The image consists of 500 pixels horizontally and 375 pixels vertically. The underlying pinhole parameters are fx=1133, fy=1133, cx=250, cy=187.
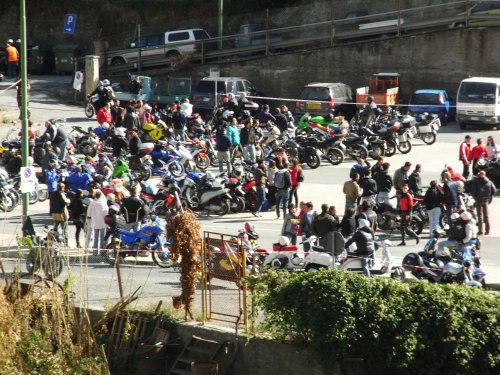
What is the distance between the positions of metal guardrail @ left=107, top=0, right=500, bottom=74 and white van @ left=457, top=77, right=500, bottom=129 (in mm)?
4449

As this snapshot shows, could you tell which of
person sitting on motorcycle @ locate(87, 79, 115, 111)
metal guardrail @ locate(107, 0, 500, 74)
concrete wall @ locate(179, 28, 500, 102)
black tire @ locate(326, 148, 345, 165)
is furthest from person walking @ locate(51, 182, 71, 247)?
metal guardrail @ locate(107, 0, 500, 74)

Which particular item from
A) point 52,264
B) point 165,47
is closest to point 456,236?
point 52,264

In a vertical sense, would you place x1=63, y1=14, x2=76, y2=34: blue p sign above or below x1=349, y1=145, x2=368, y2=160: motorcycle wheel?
above

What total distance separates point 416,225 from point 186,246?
8201mm

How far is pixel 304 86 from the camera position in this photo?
143 ft

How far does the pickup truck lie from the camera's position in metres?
47.6

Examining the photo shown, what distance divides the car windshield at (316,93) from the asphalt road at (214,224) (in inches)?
169

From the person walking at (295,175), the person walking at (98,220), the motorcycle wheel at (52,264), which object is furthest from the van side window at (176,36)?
the motorcycle wheel at (52,264)

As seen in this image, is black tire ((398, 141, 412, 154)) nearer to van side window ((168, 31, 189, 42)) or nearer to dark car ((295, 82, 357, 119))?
dark car ((295, 82, 357, 119))

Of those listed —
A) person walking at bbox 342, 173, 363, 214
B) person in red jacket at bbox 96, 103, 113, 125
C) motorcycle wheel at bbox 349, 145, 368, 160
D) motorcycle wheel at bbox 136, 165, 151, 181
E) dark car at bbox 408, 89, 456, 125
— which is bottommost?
person walking at bbox 342, 173, 363, 214

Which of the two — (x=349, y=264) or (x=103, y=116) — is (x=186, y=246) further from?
(x=103, y=116)

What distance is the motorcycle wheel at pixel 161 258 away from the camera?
2231 centimetres

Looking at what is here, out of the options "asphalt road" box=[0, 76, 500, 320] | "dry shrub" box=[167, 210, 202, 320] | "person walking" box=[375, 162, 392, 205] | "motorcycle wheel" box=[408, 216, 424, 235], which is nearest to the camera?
"dry shrub" box=[167, 210, 202, 320]

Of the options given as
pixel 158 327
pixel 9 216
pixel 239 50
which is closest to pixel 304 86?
pixel 239 50
